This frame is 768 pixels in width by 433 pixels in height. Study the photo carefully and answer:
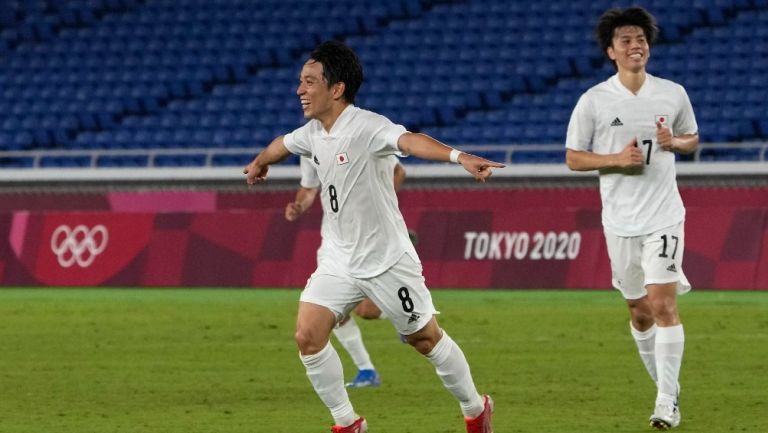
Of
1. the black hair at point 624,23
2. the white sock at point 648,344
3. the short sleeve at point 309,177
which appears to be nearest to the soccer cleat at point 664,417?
the white sock at point 648,344

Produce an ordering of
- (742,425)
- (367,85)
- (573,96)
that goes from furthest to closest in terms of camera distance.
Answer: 1. (367,85)
2. (573,96)
3. (742,425)

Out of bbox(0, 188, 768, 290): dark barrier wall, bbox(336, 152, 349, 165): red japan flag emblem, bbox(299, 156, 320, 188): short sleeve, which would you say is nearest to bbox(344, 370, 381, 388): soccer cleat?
bbox(299, 156, 320, 188): short sleeve

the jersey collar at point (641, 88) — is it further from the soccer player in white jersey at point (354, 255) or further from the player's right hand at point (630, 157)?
the soccer player in white jersey at point (354, 255)

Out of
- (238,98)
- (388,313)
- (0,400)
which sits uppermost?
(388,313)

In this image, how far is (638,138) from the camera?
10.0 metres

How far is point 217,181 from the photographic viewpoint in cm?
2698

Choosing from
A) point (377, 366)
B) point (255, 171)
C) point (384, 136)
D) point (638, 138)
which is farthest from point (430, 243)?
point (384, 136)

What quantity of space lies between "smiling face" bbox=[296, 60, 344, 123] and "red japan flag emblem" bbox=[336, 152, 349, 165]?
25 centimetres

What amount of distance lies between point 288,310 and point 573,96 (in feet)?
37.8

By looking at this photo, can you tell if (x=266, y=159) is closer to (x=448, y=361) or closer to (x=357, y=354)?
(x=448, y=361)

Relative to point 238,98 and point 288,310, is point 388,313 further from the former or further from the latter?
point 238,98

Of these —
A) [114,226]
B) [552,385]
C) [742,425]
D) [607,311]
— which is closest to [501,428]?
[742,425]

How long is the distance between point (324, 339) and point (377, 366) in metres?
5.28

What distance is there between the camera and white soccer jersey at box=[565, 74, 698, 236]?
10.0 meters
